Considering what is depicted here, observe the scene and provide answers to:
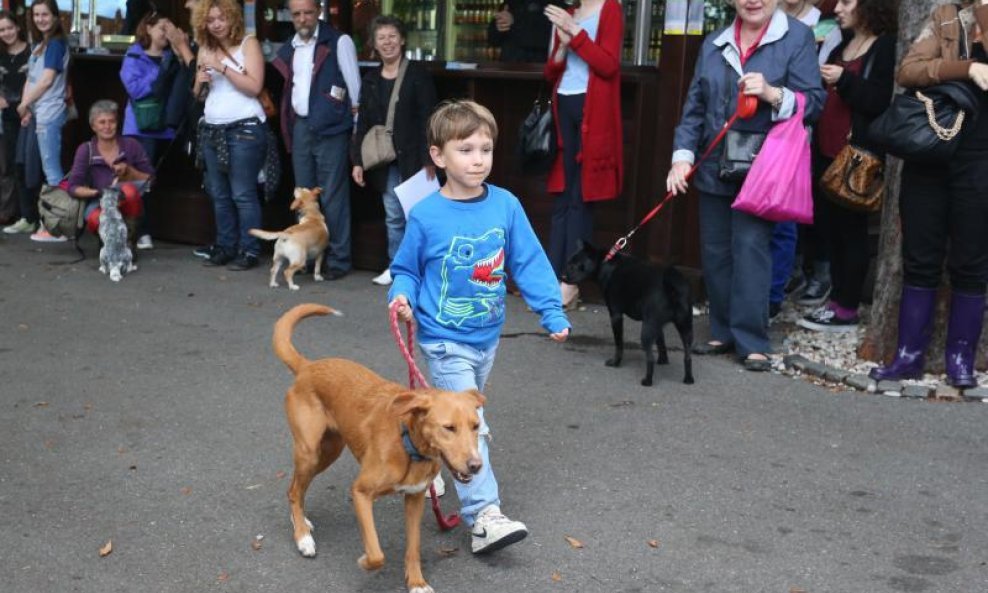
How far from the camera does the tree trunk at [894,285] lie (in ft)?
21.1

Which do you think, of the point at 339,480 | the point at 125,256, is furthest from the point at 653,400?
the point at 125,256

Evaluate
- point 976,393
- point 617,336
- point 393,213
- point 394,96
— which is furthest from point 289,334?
point 393,213

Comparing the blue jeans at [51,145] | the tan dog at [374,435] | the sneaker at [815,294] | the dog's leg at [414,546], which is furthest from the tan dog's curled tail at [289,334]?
the blue jeans at [51,145]

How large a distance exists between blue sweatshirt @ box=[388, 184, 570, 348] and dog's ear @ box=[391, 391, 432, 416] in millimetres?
602

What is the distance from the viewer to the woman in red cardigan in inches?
297

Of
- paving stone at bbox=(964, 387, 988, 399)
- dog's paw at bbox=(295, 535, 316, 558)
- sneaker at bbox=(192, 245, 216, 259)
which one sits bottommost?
dog's paw at bbox=(295, 535, 316, 558)

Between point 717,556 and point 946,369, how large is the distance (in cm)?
263

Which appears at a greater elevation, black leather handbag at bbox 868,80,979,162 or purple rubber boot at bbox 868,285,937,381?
black leather handbag at bbox 868,80,979,162

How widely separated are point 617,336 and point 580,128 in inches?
67.9

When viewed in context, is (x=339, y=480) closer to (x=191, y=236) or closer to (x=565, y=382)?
(x=565, y=382)

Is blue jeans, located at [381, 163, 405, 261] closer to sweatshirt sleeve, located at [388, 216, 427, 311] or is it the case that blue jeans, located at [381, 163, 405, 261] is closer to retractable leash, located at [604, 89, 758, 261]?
retractable leash, located at [604, 89, 758, 261]

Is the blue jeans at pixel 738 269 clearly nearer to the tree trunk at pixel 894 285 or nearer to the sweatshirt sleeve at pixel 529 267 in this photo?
the tree trunk at pixel 894 285

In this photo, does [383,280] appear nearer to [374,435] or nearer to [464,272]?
[464,272]

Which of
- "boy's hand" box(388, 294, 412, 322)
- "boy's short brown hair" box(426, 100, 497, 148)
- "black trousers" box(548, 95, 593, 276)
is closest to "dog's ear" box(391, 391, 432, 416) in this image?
"boy's hand" box(388, 294, 412, 322)
